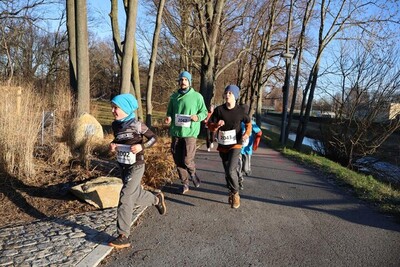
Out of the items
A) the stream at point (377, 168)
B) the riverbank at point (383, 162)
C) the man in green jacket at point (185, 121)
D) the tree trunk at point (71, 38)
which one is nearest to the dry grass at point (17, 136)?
the man in green jacket at point (185, 121)

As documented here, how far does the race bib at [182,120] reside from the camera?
5.94m

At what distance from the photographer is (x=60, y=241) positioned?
4004 millimetres

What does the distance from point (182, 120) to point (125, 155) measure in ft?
6.23

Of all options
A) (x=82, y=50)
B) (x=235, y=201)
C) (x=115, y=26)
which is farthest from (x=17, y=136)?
(x=115, y=26)

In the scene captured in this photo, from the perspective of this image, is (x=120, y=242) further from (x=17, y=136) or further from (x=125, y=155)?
(x=17, y=136)

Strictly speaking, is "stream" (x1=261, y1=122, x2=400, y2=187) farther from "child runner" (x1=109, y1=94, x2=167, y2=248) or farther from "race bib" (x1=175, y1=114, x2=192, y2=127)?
"child runner" (x1=109, y1=94, x2=167, y2=248)

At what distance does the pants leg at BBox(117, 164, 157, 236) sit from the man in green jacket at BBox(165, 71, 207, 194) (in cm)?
167

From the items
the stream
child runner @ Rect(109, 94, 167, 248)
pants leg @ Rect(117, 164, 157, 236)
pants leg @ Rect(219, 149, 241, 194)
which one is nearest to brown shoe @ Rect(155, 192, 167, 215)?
pants leg @ Rect(117, 164, 157, 236)

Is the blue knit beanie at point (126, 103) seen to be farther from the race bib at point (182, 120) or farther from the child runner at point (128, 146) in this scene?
the race bib at point (182, 120)

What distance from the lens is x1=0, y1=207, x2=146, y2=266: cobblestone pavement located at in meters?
3.59

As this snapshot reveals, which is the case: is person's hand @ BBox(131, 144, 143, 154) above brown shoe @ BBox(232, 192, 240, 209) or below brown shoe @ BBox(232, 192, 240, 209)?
above

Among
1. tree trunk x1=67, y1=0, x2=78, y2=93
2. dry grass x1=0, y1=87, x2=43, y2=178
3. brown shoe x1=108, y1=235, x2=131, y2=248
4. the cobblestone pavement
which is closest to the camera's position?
the cobblestone pavement

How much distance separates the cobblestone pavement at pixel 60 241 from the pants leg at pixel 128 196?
0.94ft

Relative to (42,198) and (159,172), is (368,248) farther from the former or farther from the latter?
(42,198)
